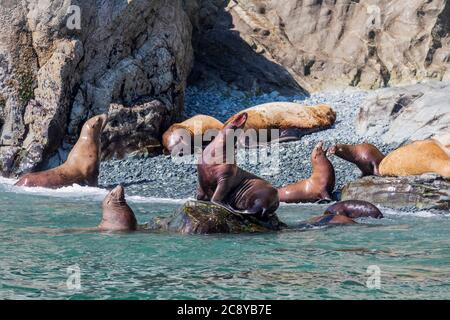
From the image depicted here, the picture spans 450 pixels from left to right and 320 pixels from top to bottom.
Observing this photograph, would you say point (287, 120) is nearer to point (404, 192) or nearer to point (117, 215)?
point (404, 192)

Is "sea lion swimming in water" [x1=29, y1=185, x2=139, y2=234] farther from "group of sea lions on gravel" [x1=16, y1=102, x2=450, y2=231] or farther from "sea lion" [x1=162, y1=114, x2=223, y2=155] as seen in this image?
"sea lion" [x1=162, y1=114, x2=223, y2=155]

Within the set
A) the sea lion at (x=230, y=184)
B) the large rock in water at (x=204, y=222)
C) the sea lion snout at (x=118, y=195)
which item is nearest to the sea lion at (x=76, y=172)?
the sea lion at (x=230, y=184)

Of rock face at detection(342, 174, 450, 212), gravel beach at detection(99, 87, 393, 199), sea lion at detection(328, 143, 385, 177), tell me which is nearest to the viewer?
rock face at detection(342, 174, 450, 212)

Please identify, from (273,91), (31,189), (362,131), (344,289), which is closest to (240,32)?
(273,91)

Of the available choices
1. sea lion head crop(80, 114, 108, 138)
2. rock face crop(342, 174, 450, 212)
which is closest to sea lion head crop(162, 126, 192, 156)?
sea lion head crop(80, 114, 108, 138)

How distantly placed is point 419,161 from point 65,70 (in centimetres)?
682

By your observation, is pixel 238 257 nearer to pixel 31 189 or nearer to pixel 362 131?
pixel 31 189

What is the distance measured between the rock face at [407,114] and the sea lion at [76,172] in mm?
5238

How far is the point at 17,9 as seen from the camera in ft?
50.9

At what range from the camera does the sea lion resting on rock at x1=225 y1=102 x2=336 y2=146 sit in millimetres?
15945

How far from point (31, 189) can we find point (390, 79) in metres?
10.5

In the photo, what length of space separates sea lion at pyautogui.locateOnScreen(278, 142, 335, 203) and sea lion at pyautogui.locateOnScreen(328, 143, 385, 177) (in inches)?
25.4

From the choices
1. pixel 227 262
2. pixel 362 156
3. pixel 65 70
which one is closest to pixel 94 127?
pixel 65 70

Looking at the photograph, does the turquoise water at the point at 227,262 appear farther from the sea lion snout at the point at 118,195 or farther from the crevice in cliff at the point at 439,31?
the crevice in cliff at the point at 439,31
